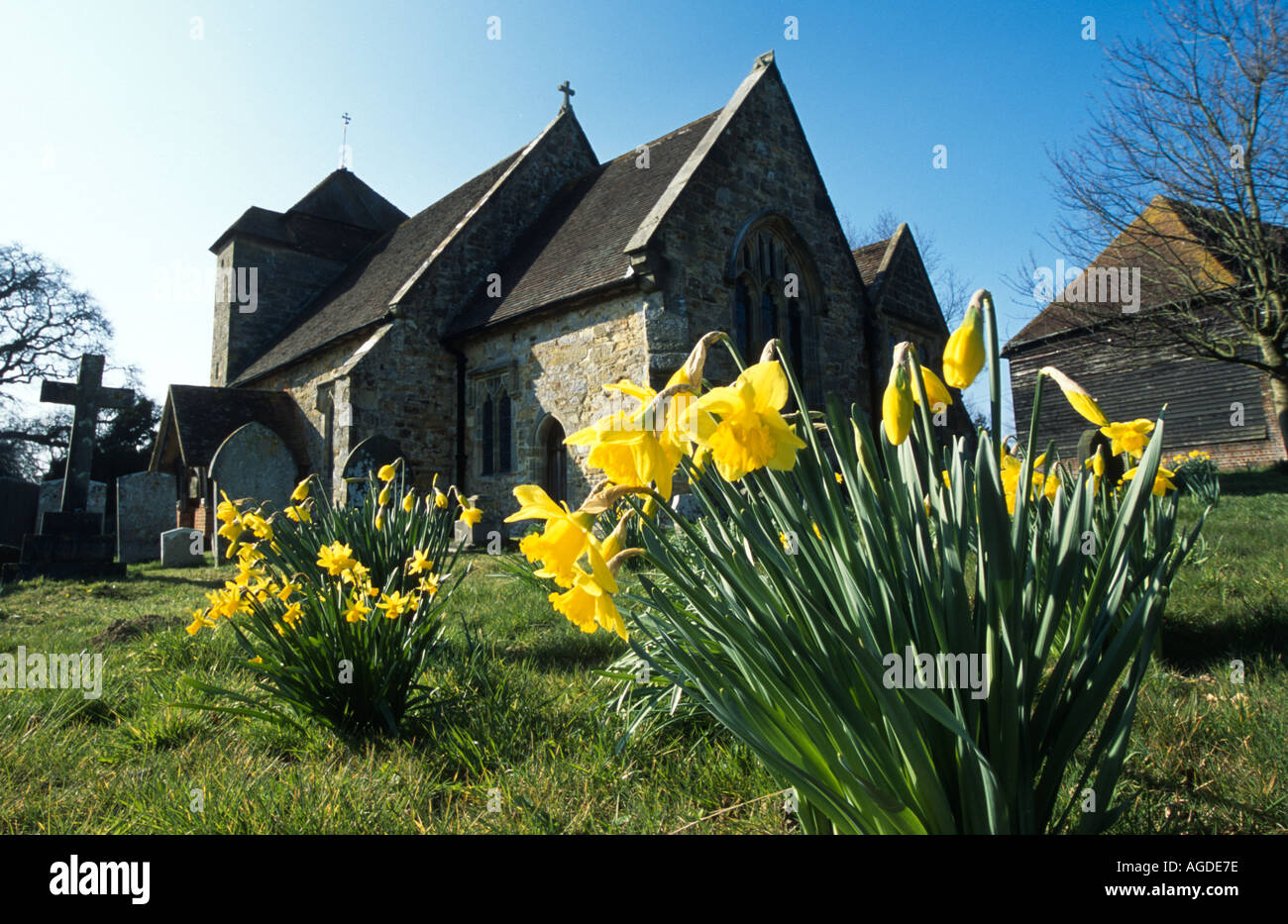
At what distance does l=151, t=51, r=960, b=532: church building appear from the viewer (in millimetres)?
11734

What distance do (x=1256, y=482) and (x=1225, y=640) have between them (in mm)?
12412

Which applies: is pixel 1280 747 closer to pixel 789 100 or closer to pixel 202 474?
pixel 789 100

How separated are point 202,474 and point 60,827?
51.4 ft

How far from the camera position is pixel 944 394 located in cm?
151

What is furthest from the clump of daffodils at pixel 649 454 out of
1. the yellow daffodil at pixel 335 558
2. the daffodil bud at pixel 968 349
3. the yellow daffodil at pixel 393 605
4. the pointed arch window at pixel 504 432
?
the pointed arch window at pixel 504 432

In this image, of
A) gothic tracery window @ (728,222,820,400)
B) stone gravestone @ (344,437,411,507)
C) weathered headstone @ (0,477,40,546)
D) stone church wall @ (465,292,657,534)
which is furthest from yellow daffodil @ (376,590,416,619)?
weathered headstone @ (0,477,40,546)

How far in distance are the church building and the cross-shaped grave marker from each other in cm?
233

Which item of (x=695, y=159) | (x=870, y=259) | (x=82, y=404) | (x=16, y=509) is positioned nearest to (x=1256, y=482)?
(x=870, y=259)

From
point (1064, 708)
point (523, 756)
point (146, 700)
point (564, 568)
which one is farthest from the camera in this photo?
point (146, 700)

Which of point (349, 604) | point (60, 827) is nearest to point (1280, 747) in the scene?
point (349, 604)

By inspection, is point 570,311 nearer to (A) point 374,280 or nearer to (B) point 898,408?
(A) point 374,280

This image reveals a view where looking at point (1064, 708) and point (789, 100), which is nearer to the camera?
point (1064, 708)

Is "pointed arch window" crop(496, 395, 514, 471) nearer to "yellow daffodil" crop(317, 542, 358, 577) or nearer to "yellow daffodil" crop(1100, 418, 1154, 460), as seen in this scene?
"yellow daffodil" crop(317, 542, 358, 577)

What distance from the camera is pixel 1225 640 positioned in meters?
3.40
